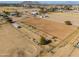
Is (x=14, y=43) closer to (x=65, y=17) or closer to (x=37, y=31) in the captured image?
(x=37, y=31)

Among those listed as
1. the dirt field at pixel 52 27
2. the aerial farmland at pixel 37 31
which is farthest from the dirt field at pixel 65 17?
the dirt field at pixel 52 27

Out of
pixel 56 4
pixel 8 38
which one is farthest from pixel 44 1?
pixel 8 38

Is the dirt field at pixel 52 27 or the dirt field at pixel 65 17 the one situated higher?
the dirt field at pixel 65 17

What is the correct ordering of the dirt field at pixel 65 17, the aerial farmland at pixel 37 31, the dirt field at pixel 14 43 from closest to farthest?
the dirt field at pixel 14 43 < the aerial farmland at pixel 37 31 < the dirt field at pixel 65 17

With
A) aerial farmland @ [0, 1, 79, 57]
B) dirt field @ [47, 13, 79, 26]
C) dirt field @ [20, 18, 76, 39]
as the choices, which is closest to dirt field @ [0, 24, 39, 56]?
aerial farmland @ [0, 1, 79, 57]

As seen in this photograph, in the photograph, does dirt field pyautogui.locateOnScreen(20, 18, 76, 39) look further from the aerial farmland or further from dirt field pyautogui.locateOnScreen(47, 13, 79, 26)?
dirt field pyautogui.locateOnScreen(47, 13, 79, 26)

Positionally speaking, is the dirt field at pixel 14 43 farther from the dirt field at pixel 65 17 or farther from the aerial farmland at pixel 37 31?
the dirt field at pixel 65 17

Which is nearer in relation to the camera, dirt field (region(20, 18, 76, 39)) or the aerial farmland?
the aerial farmland
